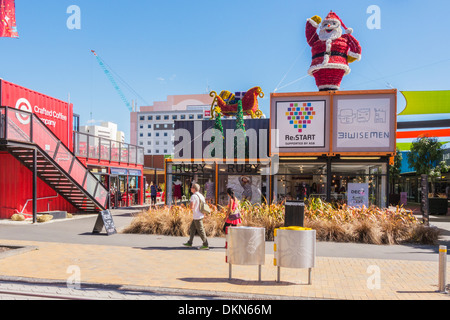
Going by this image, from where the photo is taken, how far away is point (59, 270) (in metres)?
8.00

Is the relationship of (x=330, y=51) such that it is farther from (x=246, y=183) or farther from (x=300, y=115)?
(x=246, y=183)

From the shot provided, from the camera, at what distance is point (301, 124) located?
60.4ft

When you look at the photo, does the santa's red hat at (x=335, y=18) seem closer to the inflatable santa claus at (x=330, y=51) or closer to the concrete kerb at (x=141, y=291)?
the inflatable santa claus at (x=330, y=51)

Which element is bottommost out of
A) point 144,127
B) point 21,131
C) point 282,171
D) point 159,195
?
point 159,195

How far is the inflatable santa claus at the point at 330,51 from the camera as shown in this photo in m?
19.2

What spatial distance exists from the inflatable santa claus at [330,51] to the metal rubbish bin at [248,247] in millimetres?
13893

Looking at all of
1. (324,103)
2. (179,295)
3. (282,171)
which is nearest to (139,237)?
(179,295)

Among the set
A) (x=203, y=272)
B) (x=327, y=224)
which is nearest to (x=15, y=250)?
(x=203, y=272)

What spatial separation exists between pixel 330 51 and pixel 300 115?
378 centimetres

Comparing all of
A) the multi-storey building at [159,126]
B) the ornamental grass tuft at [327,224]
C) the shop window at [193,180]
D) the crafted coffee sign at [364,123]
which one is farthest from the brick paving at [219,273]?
the multi-storey building at [159,126]

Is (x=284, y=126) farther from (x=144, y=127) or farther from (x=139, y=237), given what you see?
(x=144, y=127)

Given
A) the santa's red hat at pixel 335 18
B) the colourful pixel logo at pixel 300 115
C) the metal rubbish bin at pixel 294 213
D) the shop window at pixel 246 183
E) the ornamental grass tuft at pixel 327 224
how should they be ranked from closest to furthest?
the metal rubbish bin at pixel 294 213 → the ornamental grass tuft at pixel 327 224 → the colourful pixel logo at pixel 300 115 → the santa's red hat at pixel 335 18 → the shop window at pixel 246 183

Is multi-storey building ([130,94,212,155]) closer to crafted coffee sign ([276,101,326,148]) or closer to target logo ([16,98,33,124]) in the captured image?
target logo ([16,98,33,124])

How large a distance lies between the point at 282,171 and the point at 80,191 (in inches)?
390
